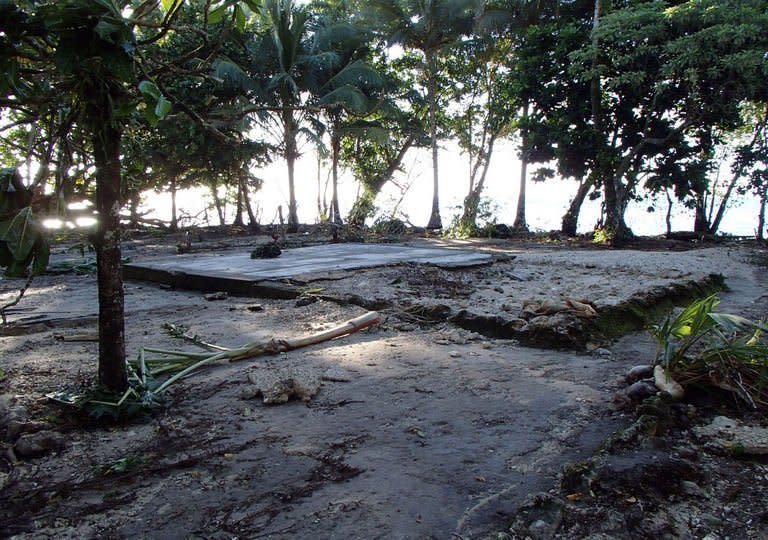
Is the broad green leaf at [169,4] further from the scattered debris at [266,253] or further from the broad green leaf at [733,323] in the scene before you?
the scattered debris at [266,253]

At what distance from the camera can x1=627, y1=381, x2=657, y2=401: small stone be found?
2074mm

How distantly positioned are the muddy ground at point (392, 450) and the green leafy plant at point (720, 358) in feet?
0.29

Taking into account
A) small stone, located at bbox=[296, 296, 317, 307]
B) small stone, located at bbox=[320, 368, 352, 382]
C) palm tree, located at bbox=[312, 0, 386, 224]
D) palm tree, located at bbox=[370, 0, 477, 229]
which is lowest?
small stone, located at bbox=[320, 368, 352, 382]

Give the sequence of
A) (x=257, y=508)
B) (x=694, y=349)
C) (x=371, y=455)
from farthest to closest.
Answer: (x=694, y=349) < (x=371, y=455) < (x=257, y=508)

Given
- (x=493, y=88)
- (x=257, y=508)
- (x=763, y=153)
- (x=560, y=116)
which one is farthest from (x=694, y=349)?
(x=493, y=88)

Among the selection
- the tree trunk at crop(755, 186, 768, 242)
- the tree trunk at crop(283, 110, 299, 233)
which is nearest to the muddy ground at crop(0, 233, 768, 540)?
the tree trunk at crop(283, 110, 299, 233)

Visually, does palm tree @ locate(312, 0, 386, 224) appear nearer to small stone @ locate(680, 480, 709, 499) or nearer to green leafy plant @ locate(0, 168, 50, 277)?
green leafy plant @ locate(0, 168, 50, 277)

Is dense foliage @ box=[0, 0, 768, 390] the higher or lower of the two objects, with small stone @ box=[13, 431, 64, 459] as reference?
higher

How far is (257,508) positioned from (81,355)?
6.72 ft

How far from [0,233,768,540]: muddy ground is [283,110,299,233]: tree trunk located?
43.6 feet

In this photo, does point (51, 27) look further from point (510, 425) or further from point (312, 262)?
point (312, 262)

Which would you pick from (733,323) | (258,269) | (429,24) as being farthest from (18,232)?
(429,24)

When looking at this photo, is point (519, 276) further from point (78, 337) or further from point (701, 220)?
point (701, 220)

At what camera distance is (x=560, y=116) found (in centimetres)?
1383
